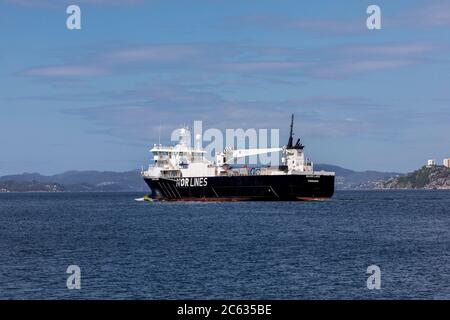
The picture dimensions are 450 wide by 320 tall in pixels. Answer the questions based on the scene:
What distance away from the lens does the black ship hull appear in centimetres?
11631

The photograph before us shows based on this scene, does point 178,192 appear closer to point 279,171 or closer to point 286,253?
point 279,171

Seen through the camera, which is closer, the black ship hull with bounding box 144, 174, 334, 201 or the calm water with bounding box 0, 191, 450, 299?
the calm water with bounding box 0, 191, 450, 299

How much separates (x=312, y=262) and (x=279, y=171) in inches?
2931

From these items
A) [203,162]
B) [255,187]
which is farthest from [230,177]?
[203,162]

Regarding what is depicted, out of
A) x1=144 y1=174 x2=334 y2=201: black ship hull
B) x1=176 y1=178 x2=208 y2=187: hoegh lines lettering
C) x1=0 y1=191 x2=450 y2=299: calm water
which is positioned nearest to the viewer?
x1=0 y1=191 x2=450 y2=299: calm water

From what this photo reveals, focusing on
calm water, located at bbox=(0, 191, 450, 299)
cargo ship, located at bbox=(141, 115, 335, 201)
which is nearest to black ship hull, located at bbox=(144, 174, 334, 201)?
cargo ship, located at bbox=(141, 115, 335, 201)

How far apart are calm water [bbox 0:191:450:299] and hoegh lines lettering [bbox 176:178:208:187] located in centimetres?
4304

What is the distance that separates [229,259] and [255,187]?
2823 inches

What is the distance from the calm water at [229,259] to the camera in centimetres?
3572

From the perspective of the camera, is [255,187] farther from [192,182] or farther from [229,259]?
[229,259]

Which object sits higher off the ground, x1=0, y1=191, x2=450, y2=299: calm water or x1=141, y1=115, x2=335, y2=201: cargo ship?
x1=141, y1=115, x2=335, y2=201: cargo ship

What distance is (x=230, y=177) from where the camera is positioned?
119312mm

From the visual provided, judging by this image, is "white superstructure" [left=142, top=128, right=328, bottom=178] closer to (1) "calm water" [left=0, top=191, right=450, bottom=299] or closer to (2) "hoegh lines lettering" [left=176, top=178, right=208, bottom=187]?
(2) "hoegh lines lettering" [left=176, top=178, right=208, bottom=187]
